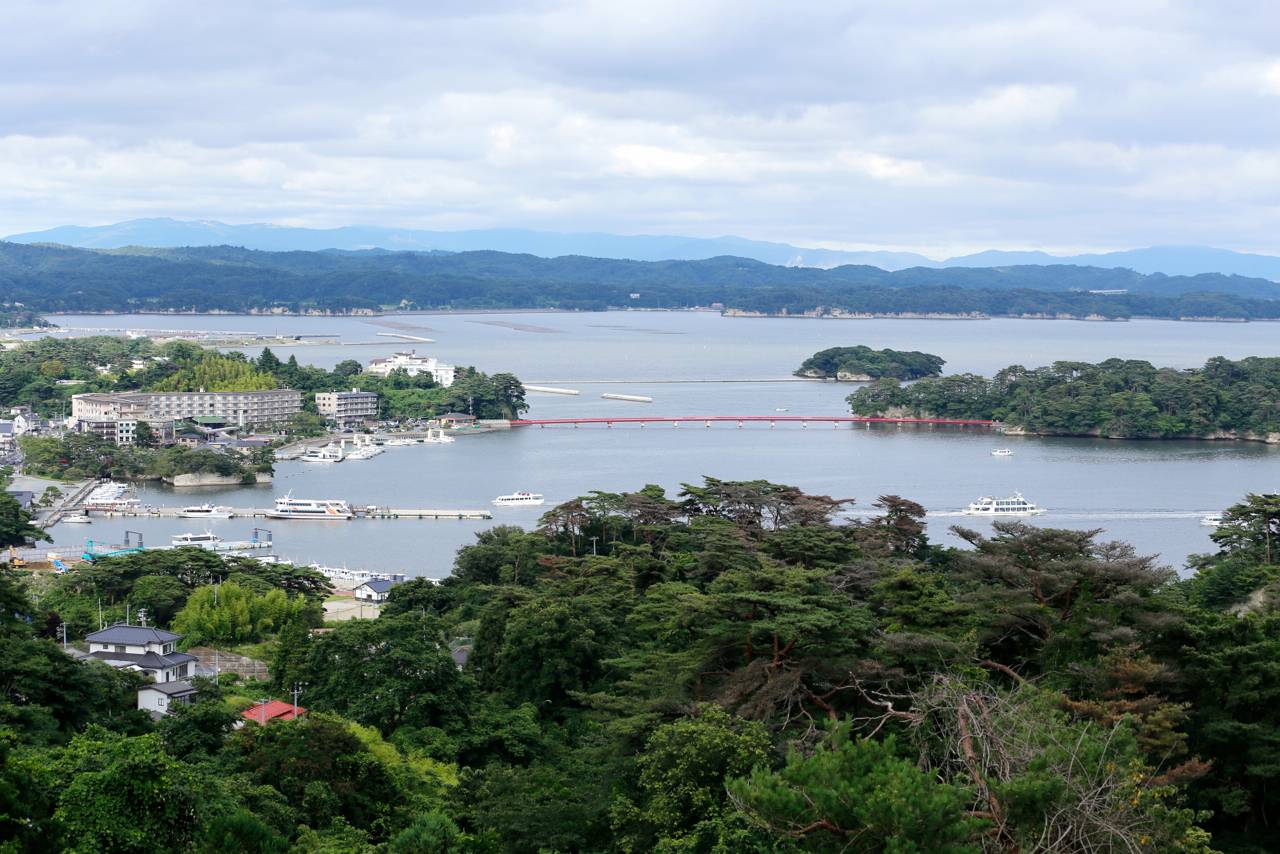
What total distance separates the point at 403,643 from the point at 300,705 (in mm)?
943

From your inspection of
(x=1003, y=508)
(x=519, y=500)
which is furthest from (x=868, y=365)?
(x=519, y=500)

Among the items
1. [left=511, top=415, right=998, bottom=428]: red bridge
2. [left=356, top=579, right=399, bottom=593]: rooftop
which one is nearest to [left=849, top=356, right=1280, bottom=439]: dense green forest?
[left=511, top=415, right=998, bottom=428]: red bridge

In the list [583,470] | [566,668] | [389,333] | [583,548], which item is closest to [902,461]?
[583,470]

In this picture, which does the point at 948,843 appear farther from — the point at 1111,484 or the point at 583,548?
the point at 1111,484

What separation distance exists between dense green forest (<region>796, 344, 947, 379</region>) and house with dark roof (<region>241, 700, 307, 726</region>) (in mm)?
36614

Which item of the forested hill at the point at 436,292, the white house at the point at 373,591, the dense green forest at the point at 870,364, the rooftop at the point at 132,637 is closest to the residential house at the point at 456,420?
the dense green forest at the point at 870,364

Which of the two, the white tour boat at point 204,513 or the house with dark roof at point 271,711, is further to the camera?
the white tour boat at point 204,513

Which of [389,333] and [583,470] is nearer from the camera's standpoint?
[583,470]

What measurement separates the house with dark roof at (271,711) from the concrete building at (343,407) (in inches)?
1031

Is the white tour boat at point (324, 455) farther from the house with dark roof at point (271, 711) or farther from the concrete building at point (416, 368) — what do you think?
the house with dark roof at point (271, 711)

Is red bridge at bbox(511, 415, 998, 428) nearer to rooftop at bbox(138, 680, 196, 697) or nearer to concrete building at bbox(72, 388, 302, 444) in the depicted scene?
concrete building at bbox(72, 388, 302, 444)

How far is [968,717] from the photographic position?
4945 millimetres

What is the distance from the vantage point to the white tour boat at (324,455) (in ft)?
97.2

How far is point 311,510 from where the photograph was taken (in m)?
22.7
